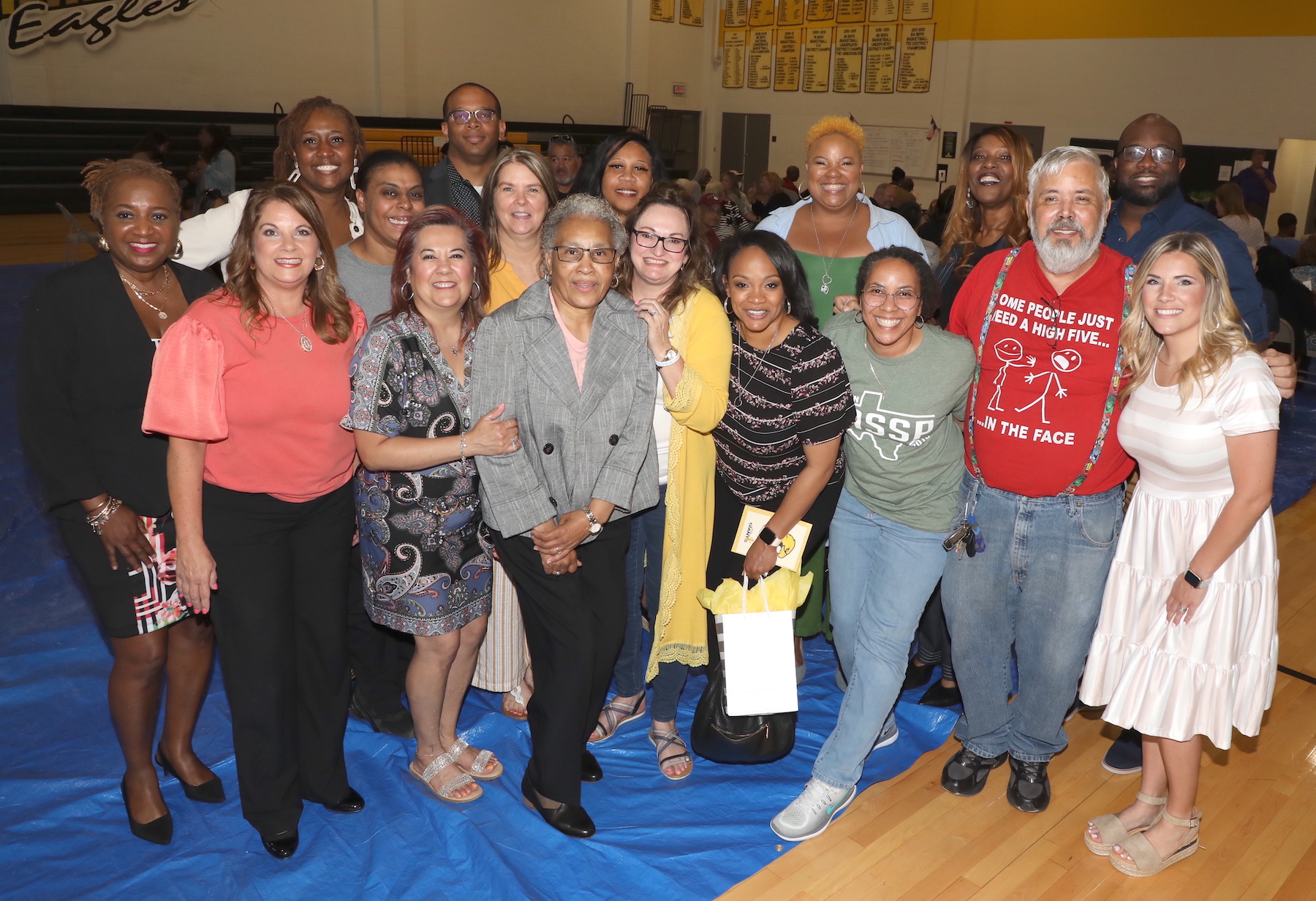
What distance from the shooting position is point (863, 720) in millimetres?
2945

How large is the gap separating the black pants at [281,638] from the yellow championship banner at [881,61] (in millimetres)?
16677

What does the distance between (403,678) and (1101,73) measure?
14793 millimetres

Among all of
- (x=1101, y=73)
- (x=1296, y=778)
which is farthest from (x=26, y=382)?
(x=1101, y=73)

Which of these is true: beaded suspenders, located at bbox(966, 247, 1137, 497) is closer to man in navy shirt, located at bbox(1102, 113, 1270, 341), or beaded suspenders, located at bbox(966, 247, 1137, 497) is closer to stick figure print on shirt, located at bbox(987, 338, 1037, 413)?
stick figure print on shirt, located at bbox(987, 338, 1037, 413)

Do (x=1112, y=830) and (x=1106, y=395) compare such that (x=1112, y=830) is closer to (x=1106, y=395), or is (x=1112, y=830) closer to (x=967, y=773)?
(x=967, y=773)

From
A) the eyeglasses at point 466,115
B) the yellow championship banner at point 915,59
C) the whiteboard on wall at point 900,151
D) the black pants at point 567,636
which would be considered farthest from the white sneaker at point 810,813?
the yellow championship banner at point 915,59

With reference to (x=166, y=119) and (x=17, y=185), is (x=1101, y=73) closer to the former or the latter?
(x=166, y=119)

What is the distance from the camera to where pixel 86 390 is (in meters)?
2.51

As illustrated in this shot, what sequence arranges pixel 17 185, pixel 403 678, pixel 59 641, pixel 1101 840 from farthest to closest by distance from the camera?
pixel 17 185 → pixel 59 641 → pixel 403 678 → pixel 1101 840

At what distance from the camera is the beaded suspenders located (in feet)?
8.75

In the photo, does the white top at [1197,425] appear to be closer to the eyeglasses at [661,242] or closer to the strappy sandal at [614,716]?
the eyeglasses at [661,242]

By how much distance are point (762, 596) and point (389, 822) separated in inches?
54.1

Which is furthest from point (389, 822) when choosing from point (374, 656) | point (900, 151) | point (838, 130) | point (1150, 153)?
point (900, 151)

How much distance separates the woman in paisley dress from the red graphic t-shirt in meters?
1.44
